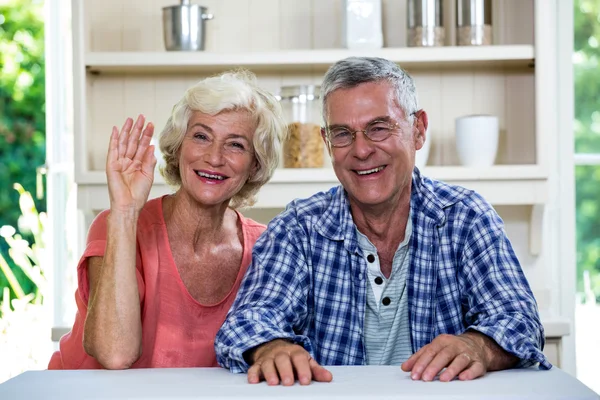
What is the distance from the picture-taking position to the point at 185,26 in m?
2.62

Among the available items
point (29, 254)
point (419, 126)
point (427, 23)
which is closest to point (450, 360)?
point (419, 126)

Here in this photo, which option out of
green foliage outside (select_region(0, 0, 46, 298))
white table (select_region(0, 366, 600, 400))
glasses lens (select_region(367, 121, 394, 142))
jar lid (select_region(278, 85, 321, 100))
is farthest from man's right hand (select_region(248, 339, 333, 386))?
green foliage outside (select_region(0, 0, 46, 298))

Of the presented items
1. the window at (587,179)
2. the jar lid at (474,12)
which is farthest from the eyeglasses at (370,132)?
the window at (587,179)

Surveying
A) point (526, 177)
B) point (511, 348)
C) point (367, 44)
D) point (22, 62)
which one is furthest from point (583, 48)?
point (22, 62)

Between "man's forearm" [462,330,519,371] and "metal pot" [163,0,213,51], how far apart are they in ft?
5.19

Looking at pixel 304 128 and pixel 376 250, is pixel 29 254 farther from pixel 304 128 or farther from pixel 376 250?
pixel 376 250

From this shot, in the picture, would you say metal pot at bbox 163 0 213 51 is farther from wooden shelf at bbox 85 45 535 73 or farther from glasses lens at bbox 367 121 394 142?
glasses lens at bbox 367 121 394 142

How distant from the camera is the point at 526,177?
2.59 meters

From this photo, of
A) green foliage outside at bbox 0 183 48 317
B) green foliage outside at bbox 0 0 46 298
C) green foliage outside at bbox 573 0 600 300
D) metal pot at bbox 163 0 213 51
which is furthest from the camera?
green foliage outside at bbox 0 0 46 298

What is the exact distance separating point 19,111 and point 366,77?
3471 mm

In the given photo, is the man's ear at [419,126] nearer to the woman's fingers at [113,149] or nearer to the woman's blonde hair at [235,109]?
the woman's blonde hair at [235,109]

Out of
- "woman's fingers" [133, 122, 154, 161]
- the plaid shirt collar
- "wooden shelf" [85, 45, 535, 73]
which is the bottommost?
the plaid shirt collar

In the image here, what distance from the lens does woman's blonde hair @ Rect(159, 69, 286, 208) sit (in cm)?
191

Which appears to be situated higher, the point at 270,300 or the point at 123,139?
the point at 123,139
